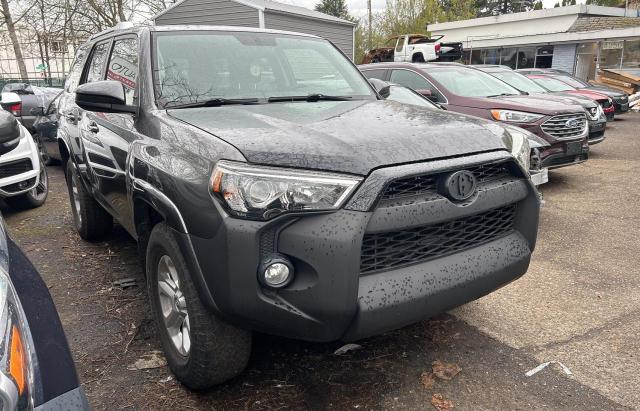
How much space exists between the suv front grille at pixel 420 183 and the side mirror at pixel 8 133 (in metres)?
4.98

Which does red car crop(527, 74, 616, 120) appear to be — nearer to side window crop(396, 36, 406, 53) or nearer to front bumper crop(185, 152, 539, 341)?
side window crop(396, 36, 406, 53)

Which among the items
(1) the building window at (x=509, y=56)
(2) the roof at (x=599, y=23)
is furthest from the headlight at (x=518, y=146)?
(1) the building window at (x=509, y=56)

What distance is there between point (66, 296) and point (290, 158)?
8.35 feet

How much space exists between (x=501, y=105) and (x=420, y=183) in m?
5.33

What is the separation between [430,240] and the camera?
222 centimetres

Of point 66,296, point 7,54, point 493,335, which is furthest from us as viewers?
point 7,54

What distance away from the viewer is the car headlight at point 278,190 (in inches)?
75.2

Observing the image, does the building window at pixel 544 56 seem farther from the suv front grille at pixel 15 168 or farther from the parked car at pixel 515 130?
the suv front grille at pixel 15 168

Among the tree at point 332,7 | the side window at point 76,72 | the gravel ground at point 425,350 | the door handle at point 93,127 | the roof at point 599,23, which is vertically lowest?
the gravel ground at point 425,350

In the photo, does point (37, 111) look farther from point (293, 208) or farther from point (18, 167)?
point (293, 208)

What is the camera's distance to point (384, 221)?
2.00m

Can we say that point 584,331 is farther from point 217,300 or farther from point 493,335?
point 217,300

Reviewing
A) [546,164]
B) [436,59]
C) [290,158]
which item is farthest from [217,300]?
[436,59]

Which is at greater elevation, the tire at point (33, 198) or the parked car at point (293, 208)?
the parked car at point (293, 208)
